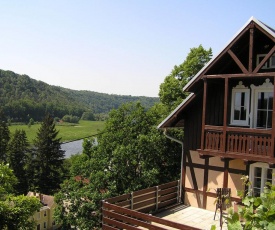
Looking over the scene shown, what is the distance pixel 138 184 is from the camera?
67.5 feet

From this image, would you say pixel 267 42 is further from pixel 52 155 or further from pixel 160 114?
pixel 52 155

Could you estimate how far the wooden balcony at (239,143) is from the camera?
1159 centimetres

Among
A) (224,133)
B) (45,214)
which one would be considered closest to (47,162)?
(45,214)

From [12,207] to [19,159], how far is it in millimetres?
45341

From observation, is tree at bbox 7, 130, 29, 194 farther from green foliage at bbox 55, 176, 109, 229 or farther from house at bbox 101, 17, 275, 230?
house at bbox 101, 17, 275, 230

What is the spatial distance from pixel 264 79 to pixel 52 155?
50.2m

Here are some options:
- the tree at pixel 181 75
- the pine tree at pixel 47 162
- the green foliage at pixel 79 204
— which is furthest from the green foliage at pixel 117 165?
the pine tree at pixel 47 162

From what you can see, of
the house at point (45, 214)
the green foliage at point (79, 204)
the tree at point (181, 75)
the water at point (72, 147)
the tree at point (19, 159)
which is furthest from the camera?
the water at point (72, 147)

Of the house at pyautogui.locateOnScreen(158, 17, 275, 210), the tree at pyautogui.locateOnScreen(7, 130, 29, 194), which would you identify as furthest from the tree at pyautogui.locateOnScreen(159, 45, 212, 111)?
the tree at pyautogui.locateOnScreen(7, 130, 29, 194)

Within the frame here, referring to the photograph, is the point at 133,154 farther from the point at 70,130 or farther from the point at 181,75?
the point at 70,130

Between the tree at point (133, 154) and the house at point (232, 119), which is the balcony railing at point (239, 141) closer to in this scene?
the house at point (232, 119)

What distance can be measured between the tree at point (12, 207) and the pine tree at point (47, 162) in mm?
42183

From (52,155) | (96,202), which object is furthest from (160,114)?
(52,155)

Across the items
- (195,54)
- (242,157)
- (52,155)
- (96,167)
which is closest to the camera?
(242,157)
